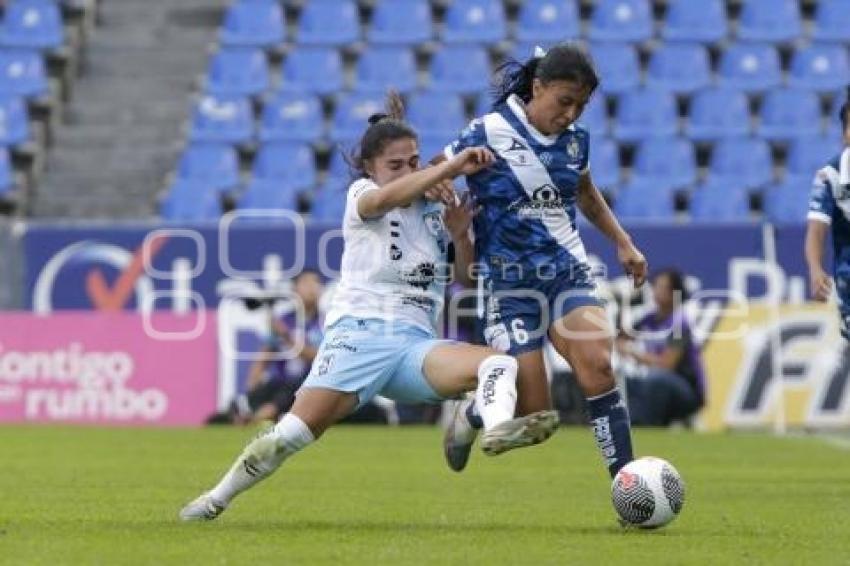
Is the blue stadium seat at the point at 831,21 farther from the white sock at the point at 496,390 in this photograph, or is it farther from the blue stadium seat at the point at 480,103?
the white sock at the point at 496,390

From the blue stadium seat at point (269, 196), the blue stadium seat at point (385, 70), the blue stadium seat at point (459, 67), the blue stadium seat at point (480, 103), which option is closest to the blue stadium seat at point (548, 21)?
the blue stadium seat at point (459, 67)

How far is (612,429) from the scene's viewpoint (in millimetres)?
8797

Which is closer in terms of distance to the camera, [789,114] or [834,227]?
[834,227]

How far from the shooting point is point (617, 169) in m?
23.8

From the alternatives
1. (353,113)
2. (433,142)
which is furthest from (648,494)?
(353,113)

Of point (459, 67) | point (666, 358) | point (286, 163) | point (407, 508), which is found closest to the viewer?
point (407, 508)

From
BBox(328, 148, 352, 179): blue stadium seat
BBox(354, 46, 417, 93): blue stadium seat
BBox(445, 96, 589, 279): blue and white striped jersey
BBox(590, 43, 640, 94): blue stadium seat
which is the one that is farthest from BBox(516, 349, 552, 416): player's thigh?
BBox(354, 46, 417, 93): blue stadium seat

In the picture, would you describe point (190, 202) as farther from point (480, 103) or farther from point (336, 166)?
point (480, 103)

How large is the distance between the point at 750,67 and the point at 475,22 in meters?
3.52

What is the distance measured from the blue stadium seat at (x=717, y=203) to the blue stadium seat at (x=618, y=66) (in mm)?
2268

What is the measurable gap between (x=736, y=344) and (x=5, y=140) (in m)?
9.75

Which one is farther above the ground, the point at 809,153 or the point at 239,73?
the point at 239,73

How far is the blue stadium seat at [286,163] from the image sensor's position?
24.2 meters

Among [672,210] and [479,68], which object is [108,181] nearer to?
[479,68]
